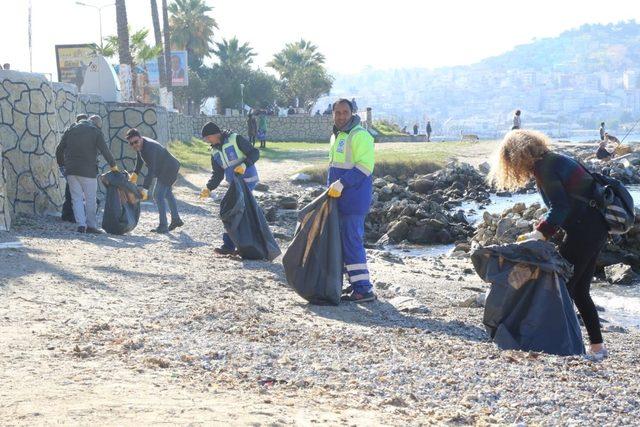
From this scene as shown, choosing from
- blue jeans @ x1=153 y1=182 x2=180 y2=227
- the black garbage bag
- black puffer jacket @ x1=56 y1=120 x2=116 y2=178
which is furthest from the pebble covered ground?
blue jeans @ x1=153 y1=182 x2=180 y2=227

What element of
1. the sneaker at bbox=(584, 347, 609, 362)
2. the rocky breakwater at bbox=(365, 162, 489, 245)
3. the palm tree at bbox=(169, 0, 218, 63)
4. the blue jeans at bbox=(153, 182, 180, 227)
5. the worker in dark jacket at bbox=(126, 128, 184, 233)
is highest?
the palm tree at bbox=(169, 0, 218, 63)

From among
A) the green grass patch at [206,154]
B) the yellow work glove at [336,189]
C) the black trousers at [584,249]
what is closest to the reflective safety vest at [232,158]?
the yellow work glove at [336,189]

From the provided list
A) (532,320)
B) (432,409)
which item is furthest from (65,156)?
(432,409)

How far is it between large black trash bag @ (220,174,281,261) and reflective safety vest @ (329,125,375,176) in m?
2.60

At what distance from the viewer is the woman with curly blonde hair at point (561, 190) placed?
6727 millimetres

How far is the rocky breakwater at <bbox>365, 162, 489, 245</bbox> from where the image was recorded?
20891 millimetres

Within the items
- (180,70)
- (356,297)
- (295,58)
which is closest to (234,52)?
(295,58)

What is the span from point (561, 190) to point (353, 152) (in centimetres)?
245

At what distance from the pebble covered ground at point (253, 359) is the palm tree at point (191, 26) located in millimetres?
59492

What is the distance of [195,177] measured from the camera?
26.3m

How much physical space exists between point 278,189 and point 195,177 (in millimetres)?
2246

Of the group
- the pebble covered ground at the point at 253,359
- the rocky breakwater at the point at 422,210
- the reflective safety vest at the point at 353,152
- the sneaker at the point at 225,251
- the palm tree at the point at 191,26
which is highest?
the palm tree at the point at 191,26

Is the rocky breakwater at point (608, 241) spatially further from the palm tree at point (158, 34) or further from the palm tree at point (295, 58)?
the palm tree at point (295, 58)

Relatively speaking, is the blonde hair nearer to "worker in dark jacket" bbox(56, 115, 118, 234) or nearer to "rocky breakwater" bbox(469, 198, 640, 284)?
"rocky breakwater" bbox(469, 198, 640, 284)
